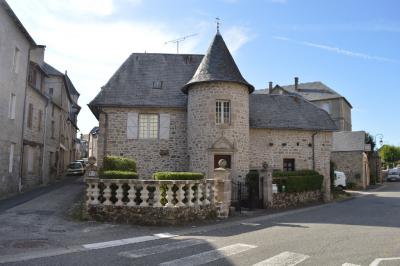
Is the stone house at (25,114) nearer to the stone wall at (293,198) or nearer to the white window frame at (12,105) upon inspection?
the white window frame at (12,105)

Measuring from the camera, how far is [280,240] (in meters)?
8.59

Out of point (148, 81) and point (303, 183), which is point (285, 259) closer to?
point (303, 183)

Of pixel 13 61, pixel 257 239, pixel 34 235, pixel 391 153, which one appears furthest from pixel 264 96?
pixel 391 153

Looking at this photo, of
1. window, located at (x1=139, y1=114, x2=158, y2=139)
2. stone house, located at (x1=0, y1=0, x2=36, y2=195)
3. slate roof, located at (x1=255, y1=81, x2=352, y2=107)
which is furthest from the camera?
slate roof, located at (x1=255, y1=81, x2=352, y2=107)

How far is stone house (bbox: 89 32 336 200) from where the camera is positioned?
723 inches

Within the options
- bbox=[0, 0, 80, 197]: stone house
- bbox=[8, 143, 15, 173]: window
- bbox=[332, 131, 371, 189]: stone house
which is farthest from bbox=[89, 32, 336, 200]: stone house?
bbox=[332, 131, 371, 189]: stone house

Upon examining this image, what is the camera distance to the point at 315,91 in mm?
49844

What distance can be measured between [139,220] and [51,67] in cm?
2191

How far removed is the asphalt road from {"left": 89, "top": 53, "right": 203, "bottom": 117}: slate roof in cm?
972

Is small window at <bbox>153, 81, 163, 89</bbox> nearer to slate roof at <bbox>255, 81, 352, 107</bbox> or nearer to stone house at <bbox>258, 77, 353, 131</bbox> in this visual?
stone house at <bbox>258, 77, 353, 131</bbox>

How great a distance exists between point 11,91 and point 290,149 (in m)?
15.3

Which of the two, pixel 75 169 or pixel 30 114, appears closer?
pixel 30 114

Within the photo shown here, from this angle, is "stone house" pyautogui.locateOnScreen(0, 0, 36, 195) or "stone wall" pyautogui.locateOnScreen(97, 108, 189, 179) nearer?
"stone house" pyautogui.locateOnScreen(0, 0, 36, 195)

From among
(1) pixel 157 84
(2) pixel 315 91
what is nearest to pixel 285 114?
(1) pixel 157 84
